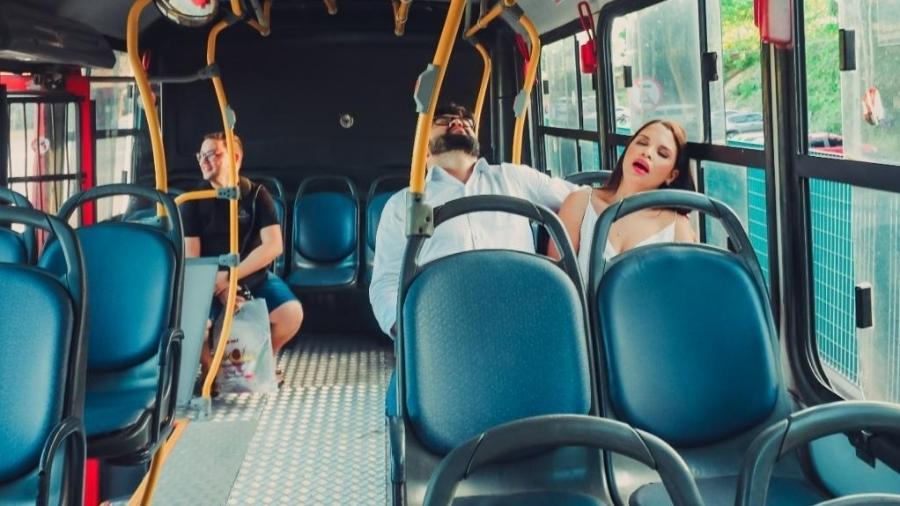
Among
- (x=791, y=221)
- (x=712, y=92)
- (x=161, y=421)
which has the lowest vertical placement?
(x=161, y=421)

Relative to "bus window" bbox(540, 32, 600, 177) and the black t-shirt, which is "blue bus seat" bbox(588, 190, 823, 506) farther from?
the black t-shirt

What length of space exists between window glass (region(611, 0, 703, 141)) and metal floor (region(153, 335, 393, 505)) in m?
1.77

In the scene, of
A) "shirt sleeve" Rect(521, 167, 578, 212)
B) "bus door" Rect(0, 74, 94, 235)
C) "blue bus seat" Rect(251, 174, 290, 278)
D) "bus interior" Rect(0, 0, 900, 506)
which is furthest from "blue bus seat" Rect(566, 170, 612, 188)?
"blue bus seat" Rect(251, 174, 290, 278)

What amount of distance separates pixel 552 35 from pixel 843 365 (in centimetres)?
335

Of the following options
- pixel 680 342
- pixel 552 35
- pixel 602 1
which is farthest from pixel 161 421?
pixel 552 35

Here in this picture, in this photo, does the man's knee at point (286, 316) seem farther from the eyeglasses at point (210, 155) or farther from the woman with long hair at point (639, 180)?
the woman with long hair at point (639, 180)

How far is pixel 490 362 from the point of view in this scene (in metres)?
2.14

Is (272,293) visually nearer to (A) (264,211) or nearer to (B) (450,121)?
(A) (264,211)

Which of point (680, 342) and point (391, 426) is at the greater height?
point (680, 342)

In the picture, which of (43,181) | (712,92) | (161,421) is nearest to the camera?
(161,421)

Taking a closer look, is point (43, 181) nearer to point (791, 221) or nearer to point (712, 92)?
point (712, 92)

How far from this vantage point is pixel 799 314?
2.59 metres

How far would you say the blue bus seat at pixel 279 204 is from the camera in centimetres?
579

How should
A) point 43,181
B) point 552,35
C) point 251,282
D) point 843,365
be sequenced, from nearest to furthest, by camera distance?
point 843,365, point 43,181, point 251,282, point 552,35
